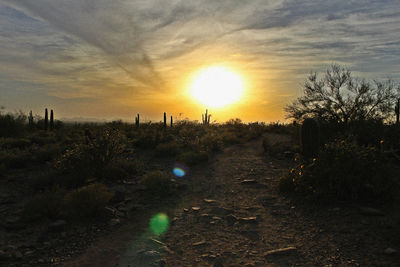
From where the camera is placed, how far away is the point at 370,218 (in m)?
5.35

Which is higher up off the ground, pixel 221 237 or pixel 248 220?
pixel 248 220

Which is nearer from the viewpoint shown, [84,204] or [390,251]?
[390,251]

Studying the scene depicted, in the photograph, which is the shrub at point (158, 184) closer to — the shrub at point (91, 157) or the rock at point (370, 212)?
the shrub at point (91, 157)

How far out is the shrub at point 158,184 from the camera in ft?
25.1

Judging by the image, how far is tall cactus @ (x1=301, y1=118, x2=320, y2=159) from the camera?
28.3 feet

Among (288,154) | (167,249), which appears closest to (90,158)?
(167,249)

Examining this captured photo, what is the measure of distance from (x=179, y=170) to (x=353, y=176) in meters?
5.97

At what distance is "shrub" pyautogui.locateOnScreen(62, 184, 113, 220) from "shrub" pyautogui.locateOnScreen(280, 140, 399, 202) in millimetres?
5095

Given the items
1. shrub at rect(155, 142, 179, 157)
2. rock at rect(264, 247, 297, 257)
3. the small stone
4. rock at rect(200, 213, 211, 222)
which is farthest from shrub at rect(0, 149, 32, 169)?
rock at rect(264, 247, 297, 257)

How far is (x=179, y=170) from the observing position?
1020 centimetres

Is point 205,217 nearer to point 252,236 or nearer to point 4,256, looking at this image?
point 252,236

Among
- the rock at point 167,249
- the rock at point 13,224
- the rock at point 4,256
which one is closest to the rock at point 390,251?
the rock at point 167,249

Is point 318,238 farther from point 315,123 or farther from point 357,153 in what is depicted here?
point 315,123

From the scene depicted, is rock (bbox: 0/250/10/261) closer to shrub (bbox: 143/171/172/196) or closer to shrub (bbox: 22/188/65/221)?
shrub (bbox: 22/188/65/221)
